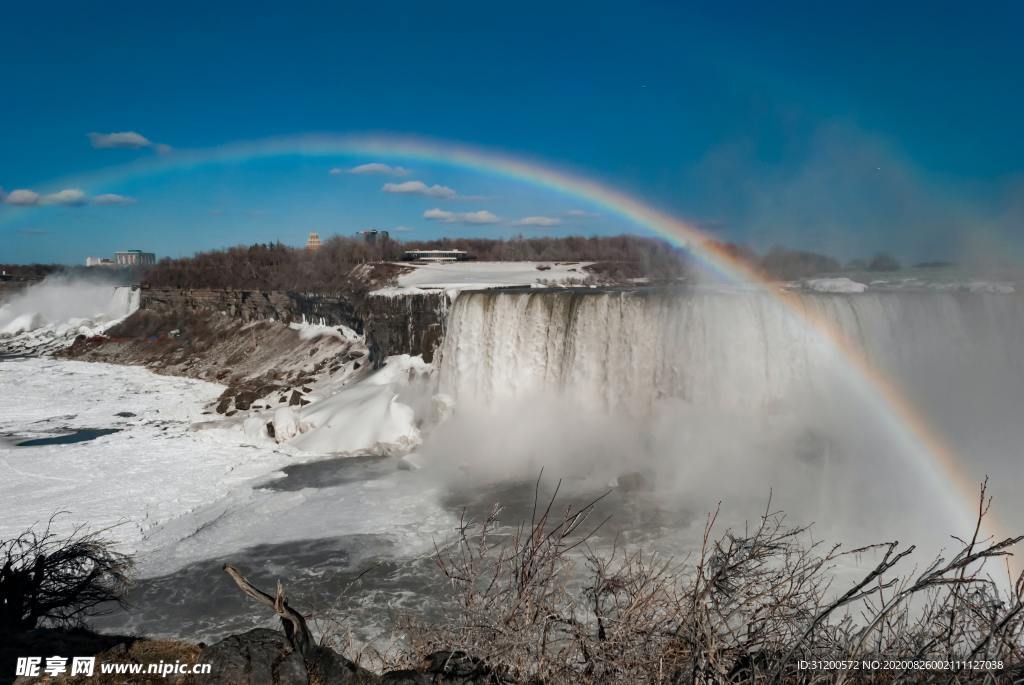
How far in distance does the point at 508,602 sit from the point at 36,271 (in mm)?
95977

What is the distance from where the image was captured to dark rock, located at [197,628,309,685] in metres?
3.33

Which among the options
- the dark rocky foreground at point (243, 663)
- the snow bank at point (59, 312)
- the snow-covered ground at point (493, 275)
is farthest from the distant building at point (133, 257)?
the dark rocky foreground at point (243, 663)

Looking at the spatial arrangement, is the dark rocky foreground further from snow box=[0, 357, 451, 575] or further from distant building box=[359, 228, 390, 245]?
distant building box=[359, 228, 390, 245]

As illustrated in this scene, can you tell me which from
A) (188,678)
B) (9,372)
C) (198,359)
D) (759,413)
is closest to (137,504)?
(188,678)

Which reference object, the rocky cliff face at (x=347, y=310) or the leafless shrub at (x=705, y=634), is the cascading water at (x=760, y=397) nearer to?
the rocky cliff face at (x=347, y=310)

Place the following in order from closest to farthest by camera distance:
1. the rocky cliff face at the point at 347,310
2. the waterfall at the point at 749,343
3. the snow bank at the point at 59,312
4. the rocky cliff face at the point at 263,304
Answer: the waterfall at the point at 749,343 < the rocky cliff face at the point at 347,310 < the rocky cliff face at the point at 263,304 < the snow bank at the point at 59,312

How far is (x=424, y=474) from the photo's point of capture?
1794 centimetres

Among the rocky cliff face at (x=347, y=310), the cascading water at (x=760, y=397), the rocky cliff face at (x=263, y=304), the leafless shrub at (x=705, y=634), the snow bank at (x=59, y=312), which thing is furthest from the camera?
the snow bank at (x=59, y=312)

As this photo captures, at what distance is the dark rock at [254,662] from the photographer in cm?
333

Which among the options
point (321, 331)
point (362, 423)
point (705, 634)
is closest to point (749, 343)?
point (362, 423)

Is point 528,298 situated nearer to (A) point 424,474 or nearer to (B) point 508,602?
(A) point 424,474

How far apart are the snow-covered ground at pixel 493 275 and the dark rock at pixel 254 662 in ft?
→ 111

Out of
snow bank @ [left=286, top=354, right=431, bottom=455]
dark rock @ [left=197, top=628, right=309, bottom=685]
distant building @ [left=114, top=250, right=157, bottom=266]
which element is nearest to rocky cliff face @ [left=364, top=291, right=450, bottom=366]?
snow bank @ [left=286, top=354, right=431, bottom=455]

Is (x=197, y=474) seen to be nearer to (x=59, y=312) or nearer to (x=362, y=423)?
Result: (x=362, y=423)
